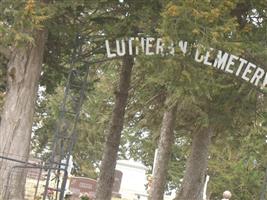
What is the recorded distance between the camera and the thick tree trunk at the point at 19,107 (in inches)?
468

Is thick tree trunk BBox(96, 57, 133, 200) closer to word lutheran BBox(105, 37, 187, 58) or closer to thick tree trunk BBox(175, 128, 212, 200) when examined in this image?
thick tree trunk BBox(175, 128, 212, 200)

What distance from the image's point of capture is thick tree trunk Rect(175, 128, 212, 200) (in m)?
15.2

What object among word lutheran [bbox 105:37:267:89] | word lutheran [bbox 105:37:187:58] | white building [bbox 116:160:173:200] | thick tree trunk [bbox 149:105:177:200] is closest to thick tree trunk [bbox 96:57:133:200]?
thick tree trunk [bbox 149:105:177:200]

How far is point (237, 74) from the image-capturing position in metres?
11.5

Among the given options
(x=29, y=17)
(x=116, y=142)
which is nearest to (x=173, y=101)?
(x=116, y=142)

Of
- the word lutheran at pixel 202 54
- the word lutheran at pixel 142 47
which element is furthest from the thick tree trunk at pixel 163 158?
the word lutheran at pixel 142 47

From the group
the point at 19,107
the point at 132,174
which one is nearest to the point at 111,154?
the point at 19,107

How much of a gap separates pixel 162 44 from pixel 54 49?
413 cm

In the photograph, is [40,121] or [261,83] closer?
[261,83]

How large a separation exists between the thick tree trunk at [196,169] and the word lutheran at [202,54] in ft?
12.5

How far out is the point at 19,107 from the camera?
472 inches

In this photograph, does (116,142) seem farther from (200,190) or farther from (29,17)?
(29,17)

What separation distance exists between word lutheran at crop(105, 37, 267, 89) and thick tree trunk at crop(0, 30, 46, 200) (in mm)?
1677

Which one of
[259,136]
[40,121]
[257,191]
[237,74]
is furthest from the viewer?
[40,121]
